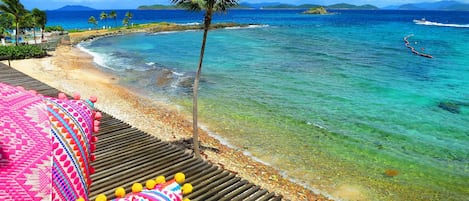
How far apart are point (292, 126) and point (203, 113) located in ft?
20.9

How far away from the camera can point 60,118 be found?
2.55 meters

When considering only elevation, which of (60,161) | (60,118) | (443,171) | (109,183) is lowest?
(443,171)

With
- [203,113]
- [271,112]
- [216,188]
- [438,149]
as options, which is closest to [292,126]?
[271,112]

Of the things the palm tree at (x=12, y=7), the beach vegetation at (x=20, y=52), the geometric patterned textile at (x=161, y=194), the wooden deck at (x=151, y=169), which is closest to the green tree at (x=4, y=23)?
the palm tree at (x=12, y=7)

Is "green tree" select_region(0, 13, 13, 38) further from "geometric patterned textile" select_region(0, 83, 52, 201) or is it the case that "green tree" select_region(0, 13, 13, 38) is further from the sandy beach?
"geometric patterned textile" select_region(0, 83, 52, 201)

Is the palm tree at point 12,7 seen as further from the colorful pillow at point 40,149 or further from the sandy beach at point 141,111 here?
the colorful pillow at point 40,149

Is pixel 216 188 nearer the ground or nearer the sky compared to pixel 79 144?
nearer the ground

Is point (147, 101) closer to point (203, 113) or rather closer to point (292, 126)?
point (203, 113)

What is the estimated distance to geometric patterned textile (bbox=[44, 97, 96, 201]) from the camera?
236 centimetres

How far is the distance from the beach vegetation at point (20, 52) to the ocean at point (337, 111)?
762 centimetres

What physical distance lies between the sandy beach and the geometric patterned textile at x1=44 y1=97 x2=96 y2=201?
1182 centimetres

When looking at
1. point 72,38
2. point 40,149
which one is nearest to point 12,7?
point 72,38

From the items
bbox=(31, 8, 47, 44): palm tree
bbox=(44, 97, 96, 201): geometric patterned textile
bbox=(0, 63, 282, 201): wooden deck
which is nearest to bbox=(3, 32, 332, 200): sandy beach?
bbox=(0, 63, 282, 201): wooden deck

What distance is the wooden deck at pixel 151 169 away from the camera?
9.28m
